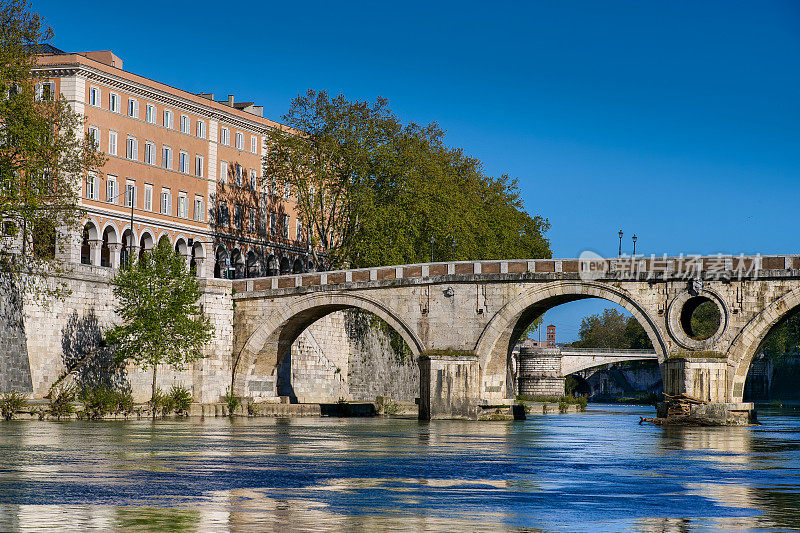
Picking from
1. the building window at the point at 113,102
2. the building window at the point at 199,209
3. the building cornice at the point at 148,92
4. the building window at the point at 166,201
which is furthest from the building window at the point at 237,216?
the building window at the point at 113,102

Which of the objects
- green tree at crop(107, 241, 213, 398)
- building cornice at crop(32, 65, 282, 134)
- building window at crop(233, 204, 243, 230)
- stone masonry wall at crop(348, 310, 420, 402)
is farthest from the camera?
building window at crop(233, 204, 243, 230)

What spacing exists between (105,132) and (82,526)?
5201 centimetres

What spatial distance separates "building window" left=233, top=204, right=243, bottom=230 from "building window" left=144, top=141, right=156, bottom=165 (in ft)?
25.9

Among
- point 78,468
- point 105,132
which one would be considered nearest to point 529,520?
point 78,468

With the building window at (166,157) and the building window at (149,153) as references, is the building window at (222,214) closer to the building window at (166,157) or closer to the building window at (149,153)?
the building window at (166,157)

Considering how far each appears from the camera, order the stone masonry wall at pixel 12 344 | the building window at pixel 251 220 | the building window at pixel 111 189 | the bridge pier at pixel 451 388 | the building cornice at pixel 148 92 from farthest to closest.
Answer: the building window at pixel 251 220 → the building window at pixel 111 189 → the building cornice at pixel 148 92 → the bridge pier at pixel 451 388 → the stone masonry wall at pixel 12 344

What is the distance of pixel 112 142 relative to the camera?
63.5 metres

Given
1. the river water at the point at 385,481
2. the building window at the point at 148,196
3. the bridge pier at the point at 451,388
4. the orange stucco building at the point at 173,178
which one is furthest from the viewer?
the building window at the point at 148,196

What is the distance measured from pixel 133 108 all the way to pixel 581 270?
30227 millimetres

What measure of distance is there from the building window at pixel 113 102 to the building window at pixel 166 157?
4.23 m

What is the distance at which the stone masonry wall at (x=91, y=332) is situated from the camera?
4288cm

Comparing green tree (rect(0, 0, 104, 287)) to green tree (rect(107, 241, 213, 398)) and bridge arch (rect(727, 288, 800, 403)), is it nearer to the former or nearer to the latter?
green tree (rect(107, 241, 213, 398))

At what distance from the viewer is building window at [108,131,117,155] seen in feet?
208

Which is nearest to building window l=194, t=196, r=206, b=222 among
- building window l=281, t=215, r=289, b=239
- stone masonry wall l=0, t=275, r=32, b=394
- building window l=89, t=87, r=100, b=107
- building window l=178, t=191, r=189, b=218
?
building window l=178, t=191, r=189, b=218
